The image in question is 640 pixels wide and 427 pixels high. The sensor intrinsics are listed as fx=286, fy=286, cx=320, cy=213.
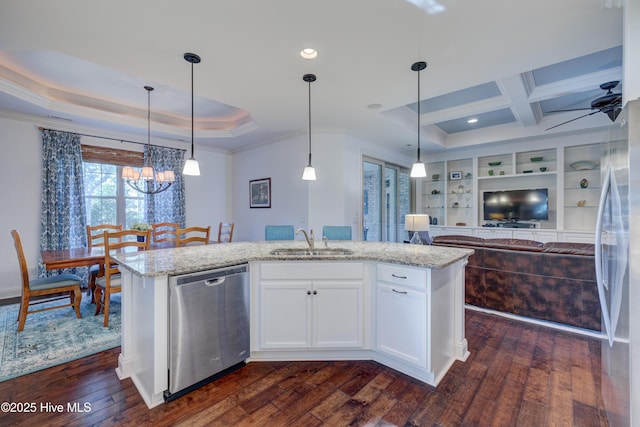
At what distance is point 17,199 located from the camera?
4.10m

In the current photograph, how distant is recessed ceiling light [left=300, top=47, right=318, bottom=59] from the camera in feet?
7.97

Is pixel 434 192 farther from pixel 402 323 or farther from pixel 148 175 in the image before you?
pixel 148 175

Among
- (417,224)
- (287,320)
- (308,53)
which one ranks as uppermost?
(308,53)

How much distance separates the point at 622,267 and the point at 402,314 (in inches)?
51.9

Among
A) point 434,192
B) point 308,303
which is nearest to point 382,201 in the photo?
point 434,192

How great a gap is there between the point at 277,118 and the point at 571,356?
168 inches

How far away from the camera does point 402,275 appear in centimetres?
226

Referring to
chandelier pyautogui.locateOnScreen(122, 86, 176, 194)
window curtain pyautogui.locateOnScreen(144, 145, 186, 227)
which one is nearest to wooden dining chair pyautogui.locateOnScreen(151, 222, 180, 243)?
chandelier pyautogui.locateOnScreen(122, 86, 176, 194)

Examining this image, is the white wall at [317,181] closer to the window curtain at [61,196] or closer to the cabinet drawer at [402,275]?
the cabinet drawer at [402,275]

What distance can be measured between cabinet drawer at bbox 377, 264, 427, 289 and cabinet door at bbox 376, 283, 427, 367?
0.05 meters

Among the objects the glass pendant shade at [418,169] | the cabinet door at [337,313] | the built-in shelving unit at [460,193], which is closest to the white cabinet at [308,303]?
the cabinet door at [337,313]

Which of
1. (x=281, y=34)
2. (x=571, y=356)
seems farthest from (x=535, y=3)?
(x=571, y=356)

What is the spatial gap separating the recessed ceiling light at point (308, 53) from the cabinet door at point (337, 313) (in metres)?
1.97

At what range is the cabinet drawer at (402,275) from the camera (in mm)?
2160
